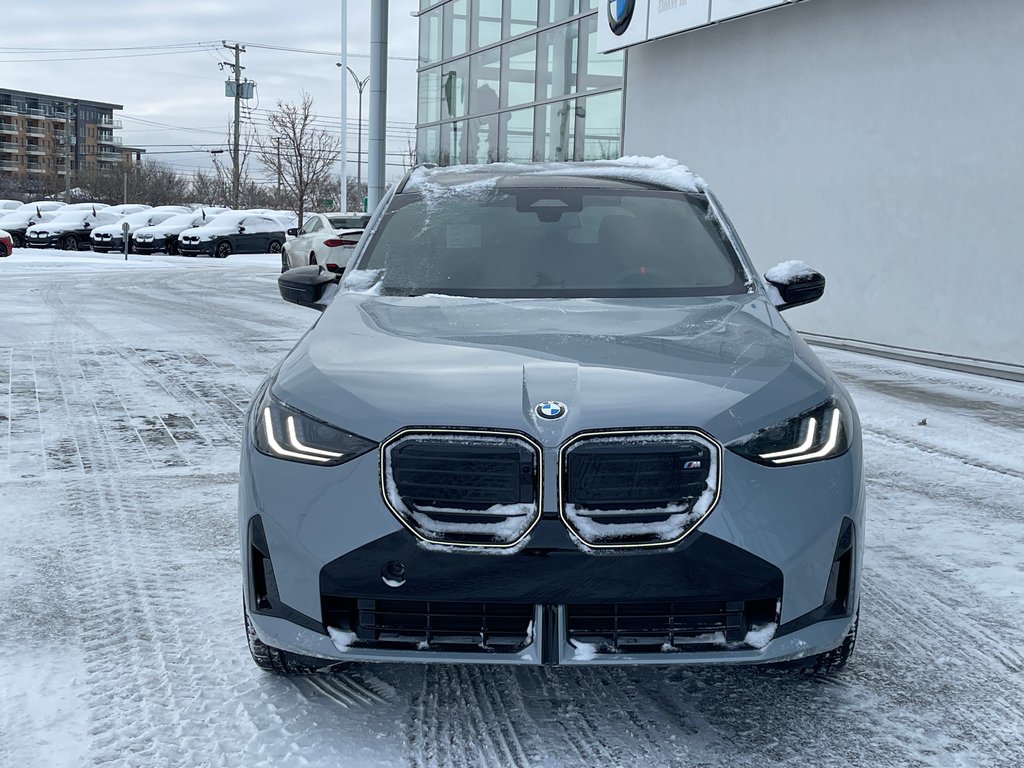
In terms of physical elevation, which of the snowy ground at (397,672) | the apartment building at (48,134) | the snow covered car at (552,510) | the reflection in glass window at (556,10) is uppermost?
the apartment building at (48,134)

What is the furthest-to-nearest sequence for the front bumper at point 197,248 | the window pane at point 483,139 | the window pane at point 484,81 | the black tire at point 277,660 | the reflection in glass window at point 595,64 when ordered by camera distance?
the front bumper at point 197,248 → the window pane at point 484,81 → the window pane at point 483,139 → the reflection in glass window at point 595,64 → the black tire at point 277,660

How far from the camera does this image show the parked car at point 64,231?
42656 millimetres

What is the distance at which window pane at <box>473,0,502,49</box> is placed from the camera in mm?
23828

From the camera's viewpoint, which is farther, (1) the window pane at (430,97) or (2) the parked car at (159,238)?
(2) the parked car at (159,238)

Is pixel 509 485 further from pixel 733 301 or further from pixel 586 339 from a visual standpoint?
pixel 733 301

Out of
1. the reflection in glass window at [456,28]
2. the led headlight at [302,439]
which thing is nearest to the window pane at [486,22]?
the reflection in glass window at [456,28]

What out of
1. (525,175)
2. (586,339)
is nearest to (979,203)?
(525,175)

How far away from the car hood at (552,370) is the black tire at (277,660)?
0.69 metres

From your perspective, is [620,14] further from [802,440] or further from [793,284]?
[802,440]

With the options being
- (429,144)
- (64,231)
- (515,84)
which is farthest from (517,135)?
(64,231)

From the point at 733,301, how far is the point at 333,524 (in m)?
1.79

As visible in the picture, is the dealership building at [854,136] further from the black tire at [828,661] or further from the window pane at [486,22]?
the black tire at [828,661]

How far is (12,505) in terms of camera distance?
16.7 ft

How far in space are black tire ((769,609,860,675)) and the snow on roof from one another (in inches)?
86.8
